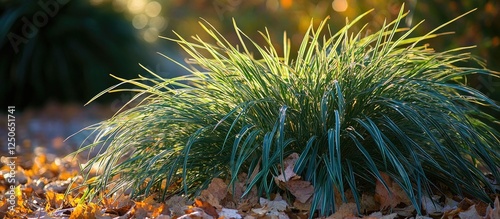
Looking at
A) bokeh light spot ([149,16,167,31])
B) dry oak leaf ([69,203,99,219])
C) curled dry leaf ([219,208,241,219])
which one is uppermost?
bokeh light spot ([149,16,167,31])

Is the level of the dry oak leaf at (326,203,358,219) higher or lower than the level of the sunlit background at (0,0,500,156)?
lower

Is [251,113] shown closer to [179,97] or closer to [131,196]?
[179,97]

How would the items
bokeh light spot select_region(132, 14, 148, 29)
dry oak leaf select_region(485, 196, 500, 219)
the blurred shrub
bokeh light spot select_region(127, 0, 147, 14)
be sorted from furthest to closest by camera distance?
bokeh light spot select_region(127, 0, 147, 14)
bokeh light spot select_region(132, 14, 148, 29)
the blurred shrub
dry oak leaf select_region(485, 196, 500, 219)

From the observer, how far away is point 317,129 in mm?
3299

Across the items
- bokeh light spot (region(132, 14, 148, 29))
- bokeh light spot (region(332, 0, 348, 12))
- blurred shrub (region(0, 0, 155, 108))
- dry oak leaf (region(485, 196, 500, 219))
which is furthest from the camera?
bokeh light spot (region(132, 14, 148, 29))

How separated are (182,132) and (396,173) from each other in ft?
3.44

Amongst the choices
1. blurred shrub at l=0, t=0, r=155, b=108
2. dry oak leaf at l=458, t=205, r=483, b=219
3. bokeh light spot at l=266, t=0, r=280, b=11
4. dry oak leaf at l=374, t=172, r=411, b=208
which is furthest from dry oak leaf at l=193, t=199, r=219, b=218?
blurred shrub at l=0, t=0, r=155, b=108

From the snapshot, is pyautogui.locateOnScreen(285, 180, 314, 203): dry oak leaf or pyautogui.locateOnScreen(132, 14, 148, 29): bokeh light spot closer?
pyautogui.locateOnScreen(285, 180, 314, 203): dry oak leaf

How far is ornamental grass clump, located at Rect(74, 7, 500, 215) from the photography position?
317cm

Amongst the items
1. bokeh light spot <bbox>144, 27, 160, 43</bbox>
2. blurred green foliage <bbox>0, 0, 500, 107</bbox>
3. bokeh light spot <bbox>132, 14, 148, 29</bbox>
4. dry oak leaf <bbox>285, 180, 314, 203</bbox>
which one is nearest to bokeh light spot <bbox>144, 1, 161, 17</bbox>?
bokeh light spot <bbox>132, 14, 148, 29</bbox>

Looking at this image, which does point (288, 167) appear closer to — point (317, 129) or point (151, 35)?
point (317, 129)

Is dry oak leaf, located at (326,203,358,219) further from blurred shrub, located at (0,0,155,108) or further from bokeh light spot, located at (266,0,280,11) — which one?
blurred shrub, located at (0,0,155,108)

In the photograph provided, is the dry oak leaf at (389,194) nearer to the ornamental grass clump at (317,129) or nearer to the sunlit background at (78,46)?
the ornamental grass clump at (317,129)

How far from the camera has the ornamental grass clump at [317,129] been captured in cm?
317
